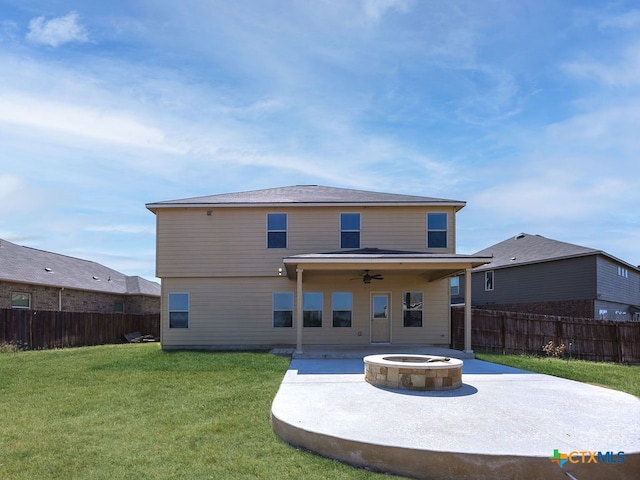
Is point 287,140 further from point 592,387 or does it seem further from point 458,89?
point 592,387

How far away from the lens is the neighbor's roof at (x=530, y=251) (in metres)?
22.1

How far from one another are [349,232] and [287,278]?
2.52 m

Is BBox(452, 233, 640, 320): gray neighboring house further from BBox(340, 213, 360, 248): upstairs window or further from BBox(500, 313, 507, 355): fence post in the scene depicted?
BBox(340, 213, 360, 248): upstairs window

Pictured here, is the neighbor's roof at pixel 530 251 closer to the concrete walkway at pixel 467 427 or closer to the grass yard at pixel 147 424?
the concrete walkway at pixel 467 427

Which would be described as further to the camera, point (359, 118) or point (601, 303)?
point (601, 303)

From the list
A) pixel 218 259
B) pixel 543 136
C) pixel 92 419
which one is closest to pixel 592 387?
pixel 543 136

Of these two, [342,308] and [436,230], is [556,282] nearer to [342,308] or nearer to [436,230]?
[436,230]

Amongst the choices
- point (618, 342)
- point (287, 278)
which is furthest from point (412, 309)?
point (618, 342)

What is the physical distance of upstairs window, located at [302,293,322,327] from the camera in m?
15.4

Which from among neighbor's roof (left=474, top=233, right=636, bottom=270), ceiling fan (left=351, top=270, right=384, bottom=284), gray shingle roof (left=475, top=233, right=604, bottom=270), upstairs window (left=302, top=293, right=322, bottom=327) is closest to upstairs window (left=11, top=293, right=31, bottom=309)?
upstairs window (left=302, top=293, right=322, bottom=327)

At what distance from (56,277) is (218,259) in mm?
10765

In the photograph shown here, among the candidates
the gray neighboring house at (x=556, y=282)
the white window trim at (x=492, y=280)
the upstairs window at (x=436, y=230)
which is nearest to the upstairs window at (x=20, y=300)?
the upstairs window at (x=436, y=230)

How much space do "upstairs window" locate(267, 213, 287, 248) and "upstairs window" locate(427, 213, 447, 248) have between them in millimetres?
4724

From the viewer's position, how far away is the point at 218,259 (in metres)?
15.5
